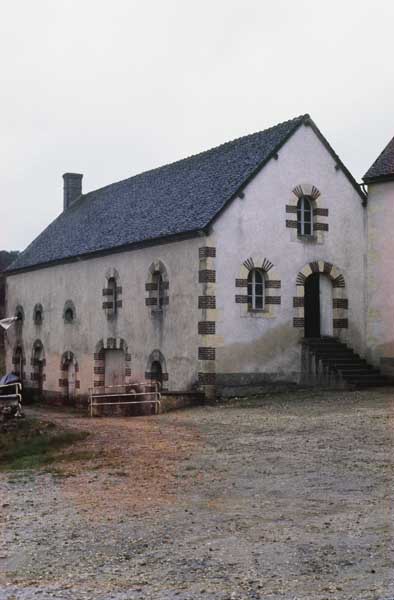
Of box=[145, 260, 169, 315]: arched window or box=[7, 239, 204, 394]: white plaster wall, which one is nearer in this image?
box=[7, 239, 204, 394]: white plaster wall

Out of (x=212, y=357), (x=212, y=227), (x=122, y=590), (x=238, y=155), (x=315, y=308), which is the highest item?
(x=238, y=155)

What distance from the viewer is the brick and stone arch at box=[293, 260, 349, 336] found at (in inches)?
896

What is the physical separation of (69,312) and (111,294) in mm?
3396

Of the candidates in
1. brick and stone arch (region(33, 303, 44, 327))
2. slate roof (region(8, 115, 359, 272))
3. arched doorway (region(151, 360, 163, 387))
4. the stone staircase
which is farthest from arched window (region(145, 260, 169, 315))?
brick and stone arch (region(33, 303, 44, 327))

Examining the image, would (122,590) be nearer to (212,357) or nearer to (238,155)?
(212,357)

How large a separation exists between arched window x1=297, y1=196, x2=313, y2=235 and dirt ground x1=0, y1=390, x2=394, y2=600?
8732 mm

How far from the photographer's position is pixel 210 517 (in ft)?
28.8

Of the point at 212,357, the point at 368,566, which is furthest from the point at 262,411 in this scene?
the point at 368,566

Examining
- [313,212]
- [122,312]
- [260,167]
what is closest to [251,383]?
[313,212]

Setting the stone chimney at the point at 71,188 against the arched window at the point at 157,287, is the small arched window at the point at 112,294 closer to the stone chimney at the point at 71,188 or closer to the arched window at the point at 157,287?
the arched window at the point at 157,287

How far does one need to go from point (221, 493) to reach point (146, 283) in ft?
47.0

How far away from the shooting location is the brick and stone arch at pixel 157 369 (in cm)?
2267

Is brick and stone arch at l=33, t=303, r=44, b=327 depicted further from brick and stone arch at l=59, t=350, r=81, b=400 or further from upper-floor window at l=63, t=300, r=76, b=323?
brick and stone arch at l=59, t=350, r=81, b=400

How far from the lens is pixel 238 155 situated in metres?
23.8
